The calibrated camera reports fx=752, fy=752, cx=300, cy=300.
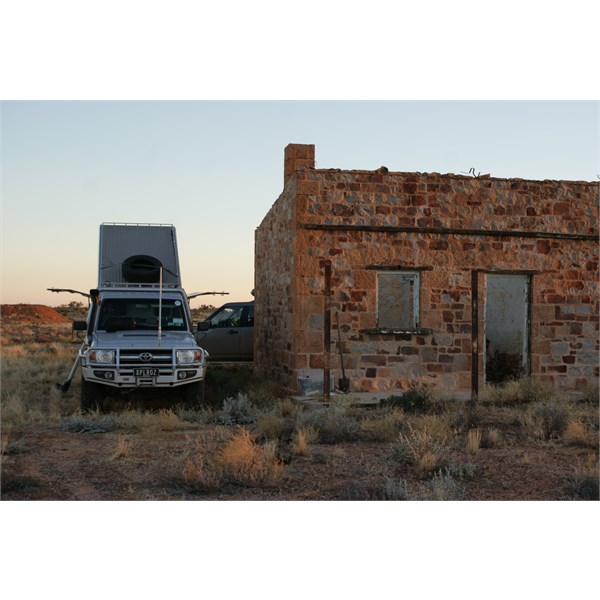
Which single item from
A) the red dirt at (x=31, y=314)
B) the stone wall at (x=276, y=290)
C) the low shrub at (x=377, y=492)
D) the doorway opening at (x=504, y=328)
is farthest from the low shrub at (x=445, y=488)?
the red dirt at (x=31, y=314)

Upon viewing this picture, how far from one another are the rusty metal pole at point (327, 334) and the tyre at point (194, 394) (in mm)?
2195

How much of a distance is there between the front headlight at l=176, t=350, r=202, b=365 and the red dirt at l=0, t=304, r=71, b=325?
4366cm

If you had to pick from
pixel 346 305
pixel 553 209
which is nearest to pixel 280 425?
pixel 346 305

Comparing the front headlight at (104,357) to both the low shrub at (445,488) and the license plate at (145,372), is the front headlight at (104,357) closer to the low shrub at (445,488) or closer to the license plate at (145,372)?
the license plate at (145,372)

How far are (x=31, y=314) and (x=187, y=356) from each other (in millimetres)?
49714

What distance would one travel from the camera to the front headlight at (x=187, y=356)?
11.7 meters

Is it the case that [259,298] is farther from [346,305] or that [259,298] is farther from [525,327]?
[525,327]

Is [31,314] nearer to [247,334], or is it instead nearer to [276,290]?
[247,334]

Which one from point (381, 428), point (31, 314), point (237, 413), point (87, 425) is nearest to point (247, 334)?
point (237, 413)

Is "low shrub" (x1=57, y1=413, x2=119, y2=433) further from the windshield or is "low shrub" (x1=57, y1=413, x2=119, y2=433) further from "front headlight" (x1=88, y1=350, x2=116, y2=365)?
the windshield

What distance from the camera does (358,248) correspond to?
13.5 metres

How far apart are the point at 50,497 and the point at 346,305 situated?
7257mm

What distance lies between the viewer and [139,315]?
42.8 ft

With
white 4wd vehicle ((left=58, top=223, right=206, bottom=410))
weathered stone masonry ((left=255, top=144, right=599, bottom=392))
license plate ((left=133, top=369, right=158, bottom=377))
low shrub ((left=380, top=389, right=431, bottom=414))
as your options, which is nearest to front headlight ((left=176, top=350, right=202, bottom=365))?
white 4wd vehicle ((left=58, top=223, right=206, bottom=410))
